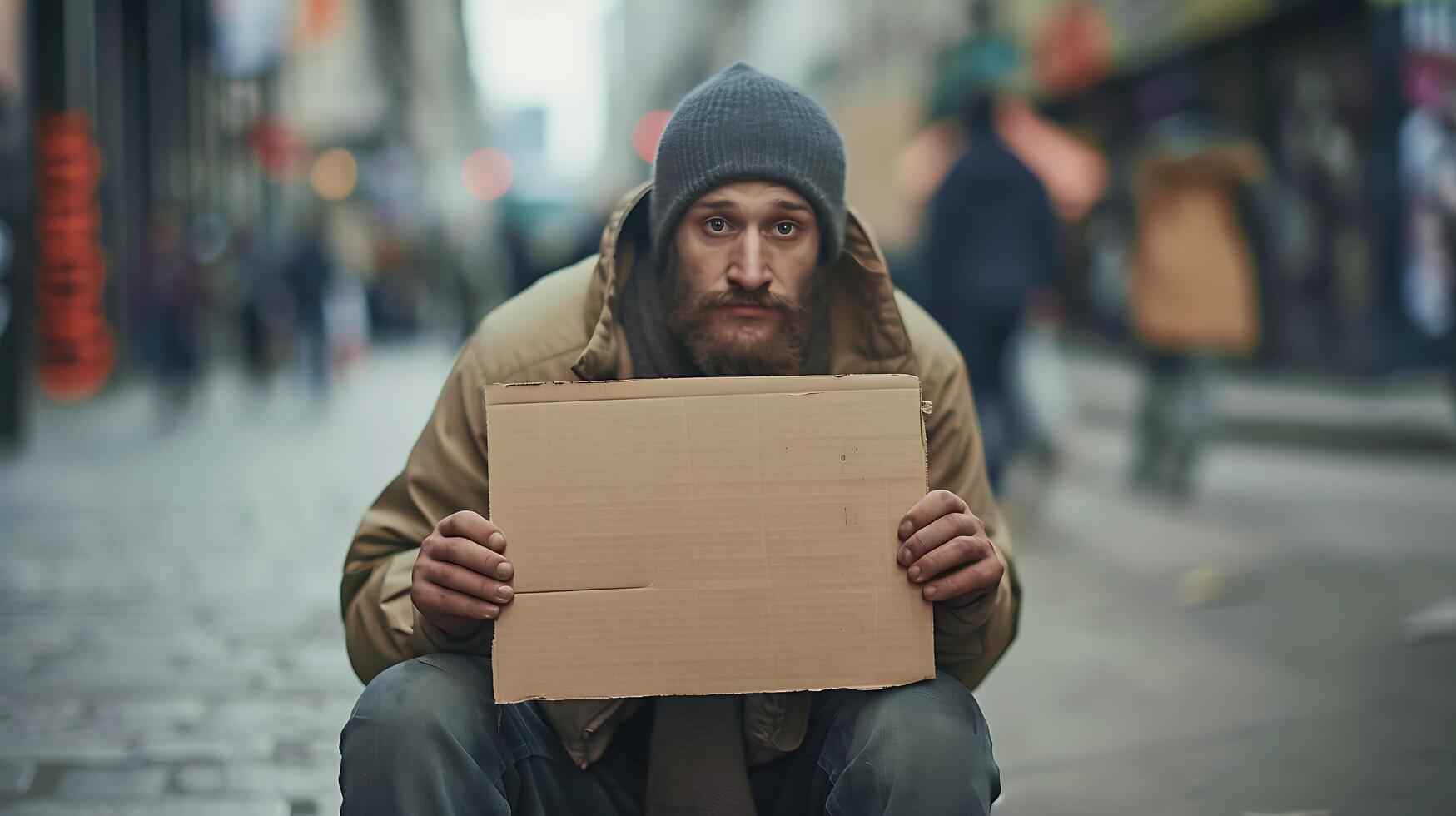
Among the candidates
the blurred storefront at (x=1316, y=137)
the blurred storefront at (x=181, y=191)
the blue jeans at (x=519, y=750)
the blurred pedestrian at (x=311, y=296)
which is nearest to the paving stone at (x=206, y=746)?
the blue jeans at (x=519, y=750)

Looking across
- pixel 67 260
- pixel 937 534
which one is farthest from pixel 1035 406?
pixel 67 260

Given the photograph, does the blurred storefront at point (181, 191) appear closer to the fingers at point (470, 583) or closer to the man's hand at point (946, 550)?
the fingers at point (470, 583)

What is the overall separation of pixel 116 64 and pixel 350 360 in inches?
203

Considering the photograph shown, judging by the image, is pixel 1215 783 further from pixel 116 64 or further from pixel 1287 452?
pixel 116 64

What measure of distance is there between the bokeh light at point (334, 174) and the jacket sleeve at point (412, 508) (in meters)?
34.7

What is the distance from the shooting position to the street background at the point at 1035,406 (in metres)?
4.01

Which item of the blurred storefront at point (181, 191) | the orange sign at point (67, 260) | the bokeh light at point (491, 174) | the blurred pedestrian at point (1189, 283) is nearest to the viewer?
the blurred pedestrian at point (1189, 283)

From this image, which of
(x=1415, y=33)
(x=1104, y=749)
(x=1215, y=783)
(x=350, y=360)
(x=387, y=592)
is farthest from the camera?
(x=350, y=360)

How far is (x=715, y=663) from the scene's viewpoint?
209 centimetres

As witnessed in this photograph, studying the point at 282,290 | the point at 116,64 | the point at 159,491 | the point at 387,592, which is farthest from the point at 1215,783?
the point at 116,64

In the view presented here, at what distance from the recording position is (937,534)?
6.75 feet

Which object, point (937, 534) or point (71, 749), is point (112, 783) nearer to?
point (71, 749)

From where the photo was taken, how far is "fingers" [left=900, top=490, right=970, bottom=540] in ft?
6.81

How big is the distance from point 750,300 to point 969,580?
68cm
